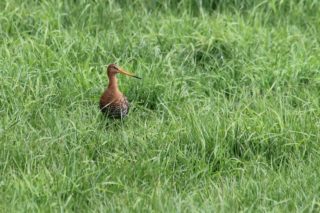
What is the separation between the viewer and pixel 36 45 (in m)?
6.30

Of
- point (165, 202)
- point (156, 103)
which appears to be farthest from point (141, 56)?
point (165, 202)

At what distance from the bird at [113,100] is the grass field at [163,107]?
67 mm

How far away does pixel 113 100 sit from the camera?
18.2 ft

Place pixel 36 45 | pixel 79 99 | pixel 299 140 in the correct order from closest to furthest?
pixel 299 140
pixel 79 99
pixel 36 45

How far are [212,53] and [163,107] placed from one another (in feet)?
2.81

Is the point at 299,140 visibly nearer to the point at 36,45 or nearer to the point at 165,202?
the point at 165,202

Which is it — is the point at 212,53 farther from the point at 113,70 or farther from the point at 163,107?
the point at 113,70

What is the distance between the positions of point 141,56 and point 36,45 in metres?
0.79

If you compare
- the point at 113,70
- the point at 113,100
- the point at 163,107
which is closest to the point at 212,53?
the point at 163,107

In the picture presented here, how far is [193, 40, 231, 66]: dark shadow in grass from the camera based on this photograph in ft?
20.8

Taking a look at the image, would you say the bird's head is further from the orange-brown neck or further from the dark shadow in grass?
the dark shadow in grass

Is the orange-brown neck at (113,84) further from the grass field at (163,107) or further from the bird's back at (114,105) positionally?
the grass field at (163,107)

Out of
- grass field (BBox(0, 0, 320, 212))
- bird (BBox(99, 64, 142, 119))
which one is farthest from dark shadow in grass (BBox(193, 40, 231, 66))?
bird (BBox(99, 64, 142, 119))

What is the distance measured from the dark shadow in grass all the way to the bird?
82 cm
